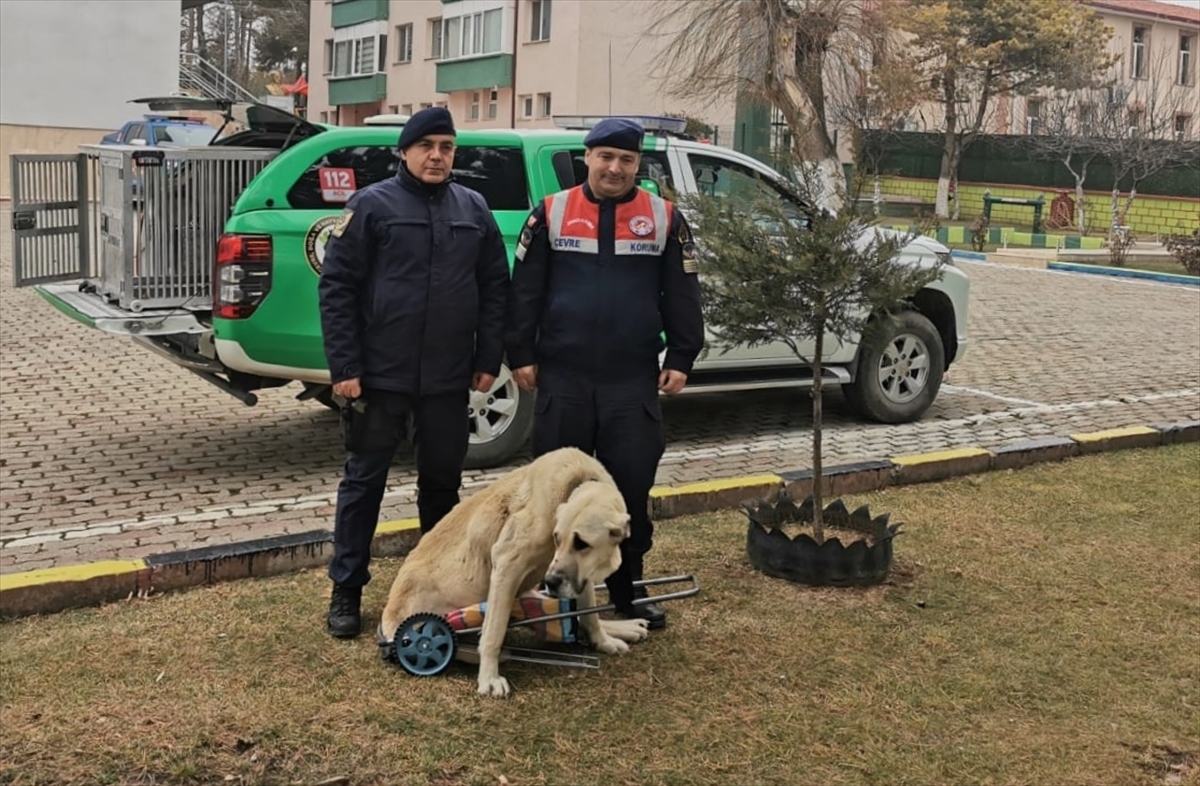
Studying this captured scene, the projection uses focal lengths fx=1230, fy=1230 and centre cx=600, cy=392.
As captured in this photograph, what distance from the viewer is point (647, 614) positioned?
189 inches

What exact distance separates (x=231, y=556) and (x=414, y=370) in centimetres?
142

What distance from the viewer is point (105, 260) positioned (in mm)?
7457

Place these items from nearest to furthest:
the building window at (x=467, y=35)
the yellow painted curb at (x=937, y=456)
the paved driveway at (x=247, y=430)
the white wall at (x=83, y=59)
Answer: the paved driveway at (x=247, y=430) → the yellow painted curb at (x=937, y=456) → the white wall at (x=83, y=59) → the building window at (x=467, y=35)

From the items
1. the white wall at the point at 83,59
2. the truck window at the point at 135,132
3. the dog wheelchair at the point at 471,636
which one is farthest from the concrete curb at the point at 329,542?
the white wall at the point at 83,59

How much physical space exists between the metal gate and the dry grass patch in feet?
11.7

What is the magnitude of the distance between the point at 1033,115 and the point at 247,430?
4698cm

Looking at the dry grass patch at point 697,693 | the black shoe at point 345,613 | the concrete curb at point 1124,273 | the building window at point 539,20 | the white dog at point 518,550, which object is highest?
the building window at point 539,20

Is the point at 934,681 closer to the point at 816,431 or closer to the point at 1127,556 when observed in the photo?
the point at 816,431

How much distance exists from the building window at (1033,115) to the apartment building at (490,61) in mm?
12848

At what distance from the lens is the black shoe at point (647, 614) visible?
15.7ft

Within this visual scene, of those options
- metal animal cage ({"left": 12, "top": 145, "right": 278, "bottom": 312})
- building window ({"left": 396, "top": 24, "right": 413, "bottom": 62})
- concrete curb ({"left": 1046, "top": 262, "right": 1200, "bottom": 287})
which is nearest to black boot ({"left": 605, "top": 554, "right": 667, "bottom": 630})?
metal animal cage ({"left": 12, "top": 145, "right": 278, "bottom": 312})

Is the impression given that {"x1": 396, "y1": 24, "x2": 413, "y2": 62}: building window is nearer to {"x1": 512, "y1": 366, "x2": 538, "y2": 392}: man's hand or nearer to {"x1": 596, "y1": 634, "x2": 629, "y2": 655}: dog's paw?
{"x1": 512, "y1": 366, "x2": 538, "y2": 392}: man's hand

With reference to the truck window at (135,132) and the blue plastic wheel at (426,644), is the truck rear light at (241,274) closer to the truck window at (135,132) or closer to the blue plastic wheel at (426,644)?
the blue plastic wheel at (426,644)

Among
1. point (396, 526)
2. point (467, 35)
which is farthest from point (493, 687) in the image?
point (467, 35)
